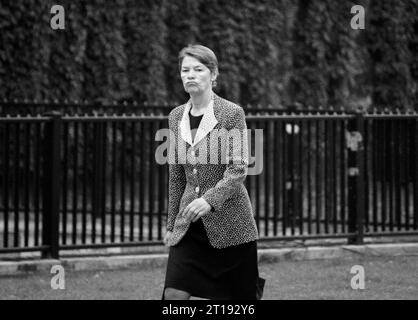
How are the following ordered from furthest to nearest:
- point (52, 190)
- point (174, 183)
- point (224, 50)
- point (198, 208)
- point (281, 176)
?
point (224, 50)
point (281, 176)
point (52, 190)
point (174, 183)
point (198, 208)

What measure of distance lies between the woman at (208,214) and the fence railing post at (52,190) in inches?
183

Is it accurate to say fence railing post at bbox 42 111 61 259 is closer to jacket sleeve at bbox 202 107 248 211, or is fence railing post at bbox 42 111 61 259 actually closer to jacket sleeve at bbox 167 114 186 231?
jacket sleeve at bbox 167 114 186 231

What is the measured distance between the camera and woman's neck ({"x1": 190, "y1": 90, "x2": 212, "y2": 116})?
21.1ft

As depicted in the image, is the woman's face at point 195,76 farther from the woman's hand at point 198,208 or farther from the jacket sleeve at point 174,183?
the woman's hand at point 198,208

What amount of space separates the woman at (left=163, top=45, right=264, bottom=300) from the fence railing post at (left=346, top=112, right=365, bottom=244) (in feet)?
19.2

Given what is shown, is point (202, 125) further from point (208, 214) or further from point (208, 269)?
point (208, 269)

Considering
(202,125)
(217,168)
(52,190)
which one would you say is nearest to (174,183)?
(217,168)

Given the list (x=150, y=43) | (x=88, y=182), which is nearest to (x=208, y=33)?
(x=150, y=43)

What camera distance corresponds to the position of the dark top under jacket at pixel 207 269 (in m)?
6.40

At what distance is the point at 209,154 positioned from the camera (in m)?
6.42

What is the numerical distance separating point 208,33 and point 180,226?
12.9 m

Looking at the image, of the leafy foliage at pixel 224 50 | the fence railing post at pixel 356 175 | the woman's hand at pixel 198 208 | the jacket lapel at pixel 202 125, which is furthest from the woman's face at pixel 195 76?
the leafy foliage at pixel 224 50

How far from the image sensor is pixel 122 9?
17.4 m

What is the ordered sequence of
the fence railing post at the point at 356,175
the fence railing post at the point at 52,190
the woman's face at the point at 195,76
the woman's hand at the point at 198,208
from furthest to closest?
the fence railing post at the point at 356,175 → the fence railing post at the point at 52,190 → the woman's face at the point at 195,76 → the woman's hand at the point at 198,208
